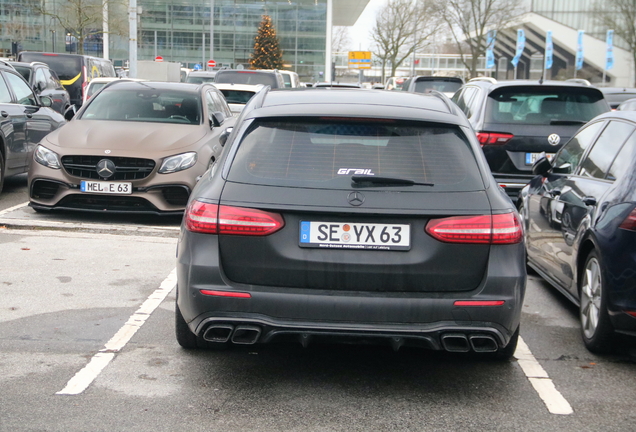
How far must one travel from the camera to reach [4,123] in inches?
420

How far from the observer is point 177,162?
30.6 feet

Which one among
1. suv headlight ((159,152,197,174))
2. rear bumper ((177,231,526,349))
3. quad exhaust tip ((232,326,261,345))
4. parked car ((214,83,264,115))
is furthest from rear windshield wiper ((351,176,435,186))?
parked car ((214,83,264,115))

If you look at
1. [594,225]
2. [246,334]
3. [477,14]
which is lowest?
[246,334]

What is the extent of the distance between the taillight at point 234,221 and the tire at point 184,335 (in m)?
0.85

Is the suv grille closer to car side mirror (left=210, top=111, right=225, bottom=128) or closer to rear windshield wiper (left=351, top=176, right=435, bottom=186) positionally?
car side mirror (left=210, top=111, right=225, bottom=128)

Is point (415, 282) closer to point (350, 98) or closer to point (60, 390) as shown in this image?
point (350, 98)

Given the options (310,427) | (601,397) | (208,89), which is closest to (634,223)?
(601,397)

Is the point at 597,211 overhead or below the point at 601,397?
overhead

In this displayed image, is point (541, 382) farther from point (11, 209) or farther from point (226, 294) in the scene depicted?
point (11, 209)

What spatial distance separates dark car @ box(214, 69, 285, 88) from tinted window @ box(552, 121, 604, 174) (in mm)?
15311

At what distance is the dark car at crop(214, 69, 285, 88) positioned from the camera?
21.8 metres

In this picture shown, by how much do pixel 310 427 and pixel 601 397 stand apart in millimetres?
1600

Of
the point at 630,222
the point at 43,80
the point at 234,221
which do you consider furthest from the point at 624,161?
the point at 43,80

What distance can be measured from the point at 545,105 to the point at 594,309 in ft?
16.5
